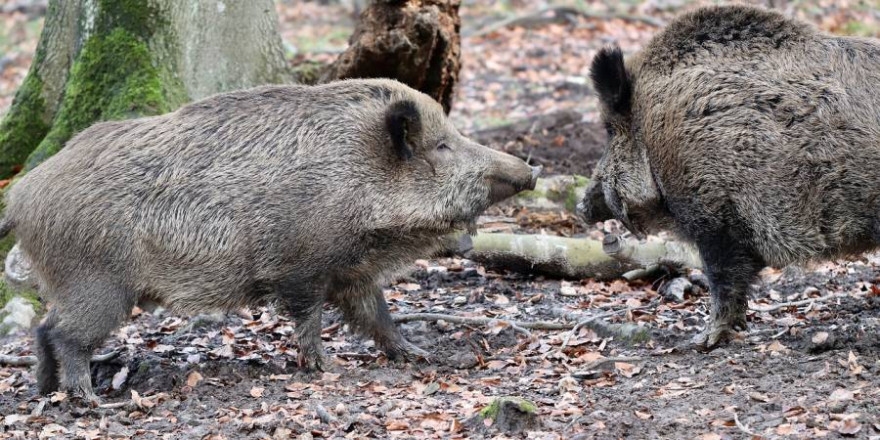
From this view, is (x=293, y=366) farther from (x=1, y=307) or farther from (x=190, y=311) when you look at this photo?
(x=1, y=307)

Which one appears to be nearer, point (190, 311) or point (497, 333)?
point (190, 311)

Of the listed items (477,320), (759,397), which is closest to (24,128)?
(477,320)

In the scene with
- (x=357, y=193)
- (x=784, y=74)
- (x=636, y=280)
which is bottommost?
(x=636, y=280)

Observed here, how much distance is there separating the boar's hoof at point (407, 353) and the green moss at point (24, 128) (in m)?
4.25

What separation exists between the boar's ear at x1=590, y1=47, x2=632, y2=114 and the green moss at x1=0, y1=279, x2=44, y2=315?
4.85 metres

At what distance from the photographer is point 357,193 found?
686cm

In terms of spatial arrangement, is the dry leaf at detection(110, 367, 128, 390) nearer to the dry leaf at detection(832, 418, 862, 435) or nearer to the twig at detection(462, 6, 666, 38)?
the dry leaf at detection(832, 418, 862, 435)

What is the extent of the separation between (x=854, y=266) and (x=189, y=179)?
18.0 ft

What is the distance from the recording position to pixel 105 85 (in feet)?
29.6

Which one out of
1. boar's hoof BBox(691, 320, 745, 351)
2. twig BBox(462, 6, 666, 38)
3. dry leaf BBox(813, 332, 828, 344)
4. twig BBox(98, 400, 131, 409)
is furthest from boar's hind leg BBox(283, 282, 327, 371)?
twig BBox(462, 6, 666, 38)

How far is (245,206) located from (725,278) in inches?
126

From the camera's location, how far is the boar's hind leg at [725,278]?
6.74 metres

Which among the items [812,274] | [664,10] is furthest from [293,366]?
[664,10]

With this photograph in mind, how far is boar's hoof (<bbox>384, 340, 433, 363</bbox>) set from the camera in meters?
7.27
